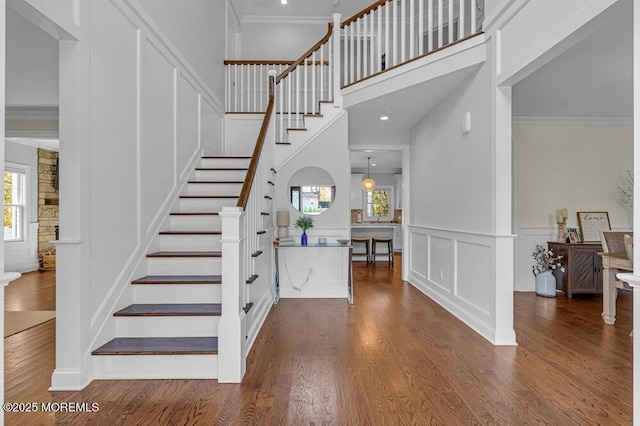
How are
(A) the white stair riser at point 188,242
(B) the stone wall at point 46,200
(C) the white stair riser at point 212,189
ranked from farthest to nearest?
(B) the stone wall at point 46,200 → (C) the white stair riser at point 212,189 → (A) the white stair riser at point 188,242

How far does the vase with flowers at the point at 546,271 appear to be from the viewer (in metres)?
4.80

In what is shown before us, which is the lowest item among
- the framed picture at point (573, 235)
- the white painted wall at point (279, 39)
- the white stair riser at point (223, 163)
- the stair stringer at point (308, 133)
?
the framed picture at point (573, 235)

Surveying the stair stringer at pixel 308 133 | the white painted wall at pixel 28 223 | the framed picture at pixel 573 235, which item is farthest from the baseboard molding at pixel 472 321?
the white painted wall at pixel 28 223

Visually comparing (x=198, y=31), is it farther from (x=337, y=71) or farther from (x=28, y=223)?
(x=28, y=223)

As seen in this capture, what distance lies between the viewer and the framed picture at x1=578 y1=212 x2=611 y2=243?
5.09 meters

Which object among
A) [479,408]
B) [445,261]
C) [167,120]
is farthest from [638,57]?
[167,120]

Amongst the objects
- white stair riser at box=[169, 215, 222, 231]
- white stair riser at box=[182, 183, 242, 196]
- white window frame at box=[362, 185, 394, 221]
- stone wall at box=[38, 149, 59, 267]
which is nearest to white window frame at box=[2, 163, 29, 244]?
stone wall at box=[38, 149, 59, 267]

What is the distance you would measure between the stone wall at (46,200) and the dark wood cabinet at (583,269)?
9047mm

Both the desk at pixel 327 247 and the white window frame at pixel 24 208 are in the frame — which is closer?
the desk at pixel 327 247

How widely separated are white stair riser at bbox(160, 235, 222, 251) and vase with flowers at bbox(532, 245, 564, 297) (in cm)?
423

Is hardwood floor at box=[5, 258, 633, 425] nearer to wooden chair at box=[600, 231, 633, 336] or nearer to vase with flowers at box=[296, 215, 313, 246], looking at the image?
wooden chair at box=[600, 231, 633, 336]

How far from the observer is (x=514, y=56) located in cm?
282

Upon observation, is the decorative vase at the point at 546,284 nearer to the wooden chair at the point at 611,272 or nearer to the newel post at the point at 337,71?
the wooden chair at the point at 611,272

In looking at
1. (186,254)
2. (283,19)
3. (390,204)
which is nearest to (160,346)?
(186,254)
